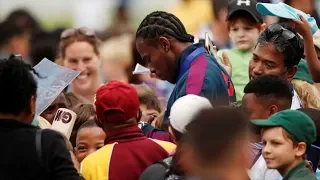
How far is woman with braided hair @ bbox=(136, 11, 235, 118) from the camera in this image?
7.47m

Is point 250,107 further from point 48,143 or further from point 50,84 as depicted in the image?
point 48,143

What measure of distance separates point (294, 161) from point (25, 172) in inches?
60.1

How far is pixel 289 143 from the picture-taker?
677cm

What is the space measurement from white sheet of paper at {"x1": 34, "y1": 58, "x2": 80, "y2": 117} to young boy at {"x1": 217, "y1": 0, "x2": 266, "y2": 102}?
1.84m

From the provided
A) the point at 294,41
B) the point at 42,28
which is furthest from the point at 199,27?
the point at 294,41

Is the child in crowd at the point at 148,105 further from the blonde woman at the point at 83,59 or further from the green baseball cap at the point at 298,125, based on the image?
the green baseball cap at the point at 298,125

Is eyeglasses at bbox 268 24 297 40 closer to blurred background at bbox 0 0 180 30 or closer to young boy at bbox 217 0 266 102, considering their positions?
young boy at bbox 217 0 266 102

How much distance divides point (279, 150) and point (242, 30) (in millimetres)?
2617

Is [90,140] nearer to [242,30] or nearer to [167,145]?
[167,145]

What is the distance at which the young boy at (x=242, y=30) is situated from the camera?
917cm

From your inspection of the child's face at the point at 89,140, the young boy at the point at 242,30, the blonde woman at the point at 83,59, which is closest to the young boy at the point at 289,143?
the child's face at the point at 89,140

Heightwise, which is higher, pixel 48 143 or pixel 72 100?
pixel 48 143

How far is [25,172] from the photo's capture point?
6.16m

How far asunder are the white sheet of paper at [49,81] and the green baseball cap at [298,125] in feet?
4.65
